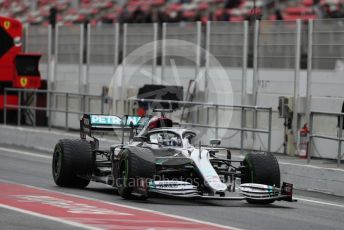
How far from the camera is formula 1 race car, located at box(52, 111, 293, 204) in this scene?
1550 centimetres

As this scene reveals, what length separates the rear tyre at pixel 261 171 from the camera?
651 inches

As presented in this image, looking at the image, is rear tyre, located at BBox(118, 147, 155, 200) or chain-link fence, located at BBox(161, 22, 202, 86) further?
chain-link fence, located at BBox(161, 22, 202, 86)

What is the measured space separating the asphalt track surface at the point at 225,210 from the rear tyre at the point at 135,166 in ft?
0.82

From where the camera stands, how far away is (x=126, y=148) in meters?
16.0

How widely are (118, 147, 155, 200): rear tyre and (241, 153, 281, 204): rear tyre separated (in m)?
1.72

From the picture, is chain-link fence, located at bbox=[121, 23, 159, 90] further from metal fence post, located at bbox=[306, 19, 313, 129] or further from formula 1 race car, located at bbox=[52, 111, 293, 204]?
formula 1 race car, located at bbox=[52, 111, 293, 204]


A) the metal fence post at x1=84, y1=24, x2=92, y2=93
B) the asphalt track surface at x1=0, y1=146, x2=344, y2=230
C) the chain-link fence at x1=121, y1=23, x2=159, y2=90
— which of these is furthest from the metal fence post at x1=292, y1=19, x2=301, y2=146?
the metal fence post at x1=84, y1=24, x2=92, y2=93

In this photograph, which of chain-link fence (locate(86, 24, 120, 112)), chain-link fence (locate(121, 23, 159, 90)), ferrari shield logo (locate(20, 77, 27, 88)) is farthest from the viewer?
ferrari shield logo (locate(20, 77, 27, 88))

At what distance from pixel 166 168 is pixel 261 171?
5.06 feet

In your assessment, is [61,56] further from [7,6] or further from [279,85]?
[7,6]

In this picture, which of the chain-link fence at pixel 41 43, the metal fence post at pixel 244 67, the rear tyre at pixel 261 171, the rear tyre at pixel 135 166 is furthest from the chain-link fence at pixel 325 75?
the chain-link fence at pixel 41 43

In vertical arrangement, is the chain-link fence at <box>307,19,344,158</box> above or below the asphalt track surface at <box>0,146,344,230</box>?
above

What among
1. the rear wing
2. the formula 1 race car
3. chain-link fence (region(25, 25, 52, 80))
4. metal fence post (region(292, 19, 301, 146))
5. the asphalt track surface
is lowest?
the asphalt track surface

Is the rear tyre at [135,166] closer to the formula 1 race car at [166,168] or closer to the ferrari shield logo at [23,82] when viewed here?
the formula 1 race car at [166,168]
